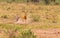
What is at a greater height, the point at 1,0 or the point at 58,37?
the point at 58,37

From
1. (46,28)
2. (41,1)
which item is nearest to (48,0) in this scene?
(41,1)

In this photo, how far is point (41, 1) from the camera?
143 feet

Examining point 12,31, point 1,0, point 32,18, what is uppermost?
point 12,31

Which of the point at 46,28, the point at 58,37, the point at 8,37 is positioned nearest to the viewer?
the point at 8,37

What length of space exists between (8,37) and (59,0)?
32.5 metres

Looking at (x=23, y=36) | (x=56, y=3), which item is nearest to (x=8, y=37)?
(x=23, y=36)

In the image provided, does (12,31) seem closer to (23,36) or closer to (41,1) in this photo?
(23,36)

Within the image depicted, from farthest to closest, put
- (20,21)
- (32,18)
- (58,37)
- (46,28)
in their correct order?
(32,18)
(20,21)
(46,28)
(58,37)

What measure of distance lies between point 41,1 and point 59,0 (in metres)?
2.89

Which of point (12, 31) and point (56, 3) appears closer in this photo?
point (12, 31)

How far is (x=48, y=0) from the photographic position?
142 ft

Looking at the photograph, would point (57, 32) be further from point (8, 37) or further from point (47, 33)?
point (8, 37)

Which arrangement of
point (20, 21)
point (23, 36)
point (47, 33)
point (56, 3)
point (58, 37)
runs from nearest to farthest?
point (23, 36), point (58, 37), point (47, 33), point (20, 21), point (56, 3)

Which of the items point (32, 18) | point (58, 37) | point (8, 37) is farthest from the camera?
point (32, 18)
